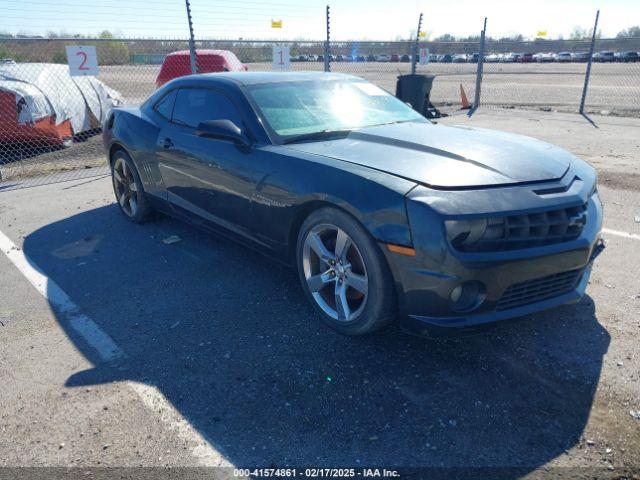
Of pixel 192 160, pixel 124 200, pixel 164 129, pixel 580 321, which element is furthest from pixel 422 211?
pixel 124 200

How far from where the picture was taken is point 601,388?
8.54ft

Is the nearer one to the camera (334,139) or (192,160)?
(334,139)

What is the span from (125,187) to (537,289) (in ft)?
14.0

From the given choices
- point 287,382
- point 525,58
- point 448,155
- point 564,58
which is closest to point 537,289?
point 448,155

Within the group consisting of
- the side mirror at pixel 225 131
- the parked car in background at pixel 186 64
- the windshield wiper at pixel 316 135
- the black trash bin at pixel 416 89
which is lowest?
the black trash bin at pixel 416 89

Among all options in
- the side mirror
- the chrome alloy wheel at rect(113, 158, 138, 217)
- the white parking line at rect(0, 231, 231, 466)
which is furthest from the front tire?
the chrome alloy wheel at rect(113, 158, 138, 217)

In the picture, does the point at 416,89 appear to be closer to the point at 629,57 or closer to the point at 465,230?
the point at 465,230

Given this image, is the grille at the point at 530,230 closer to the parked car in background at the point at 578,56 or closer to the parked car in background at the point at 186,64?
the parked car in background at the point at 186,64

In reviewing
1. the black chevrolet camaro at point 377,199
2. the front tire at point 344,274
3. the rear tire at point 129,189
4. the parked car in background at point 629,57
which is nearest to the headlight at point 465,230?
the black chevrolet camaro at point 377,199

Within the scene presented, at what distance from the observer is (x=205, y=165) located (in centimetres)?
392

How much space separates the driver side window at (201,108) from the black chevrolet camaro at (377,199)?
14 mm

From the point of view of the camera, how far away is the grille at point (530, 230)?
8.25 feet

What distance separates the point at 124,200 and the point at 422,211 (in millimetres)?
3924

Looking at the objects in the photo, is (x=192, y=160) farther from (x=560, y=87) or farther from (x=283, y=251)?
(x=560, y=87)
